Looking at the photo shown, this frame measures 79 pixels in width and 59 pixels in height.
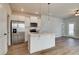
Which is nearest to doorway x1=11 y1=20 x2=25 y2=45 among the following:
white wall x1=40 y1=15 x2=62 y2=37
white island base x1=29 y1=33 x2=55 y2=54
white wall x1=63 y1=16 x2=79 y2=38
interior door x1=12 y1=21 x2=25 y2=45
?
interior door x1=12 y1=21 x2=25 y2=45

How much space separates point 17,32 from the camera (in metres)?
2.46

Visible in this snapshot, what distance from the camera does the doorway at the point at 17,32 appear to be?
242cm

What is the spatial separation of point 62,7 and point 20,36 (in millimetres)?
1376

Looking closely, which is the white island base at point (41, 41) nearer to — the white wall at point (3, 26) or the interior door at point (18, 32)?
the interior door at point (18, 32)

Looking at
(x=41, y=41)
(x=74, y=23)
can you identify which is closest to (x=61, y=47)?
(x=41, y=41)

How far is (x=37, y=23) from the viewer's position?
2.40 metres

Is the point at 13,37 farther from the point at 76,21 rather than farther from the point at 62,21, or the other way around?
the point at 76,21

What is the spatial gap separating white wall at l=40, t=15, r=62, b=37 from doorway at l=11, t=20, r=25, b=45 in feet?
1.91

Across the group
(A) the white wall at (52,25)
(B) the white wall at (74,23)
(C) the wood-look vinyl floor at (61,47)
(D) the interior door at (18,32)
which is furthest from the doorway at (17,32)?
(B) the white wall at (74,23)

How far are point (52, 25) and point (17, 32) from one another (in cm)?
99

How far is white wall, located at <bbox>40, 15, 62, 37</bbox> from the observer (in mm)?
2386

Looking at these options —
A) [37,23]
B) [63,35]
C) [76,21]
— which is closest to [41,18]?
[37,23]

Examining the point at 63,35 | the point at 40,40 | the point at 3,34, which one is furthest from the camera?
the point at 40,40

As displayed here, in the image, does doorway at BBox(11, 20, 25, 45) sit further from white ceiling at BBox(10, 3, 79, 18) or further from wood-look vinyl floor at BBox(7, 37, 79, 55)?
white ceiling at BBox(10, 3, 79, 18)
